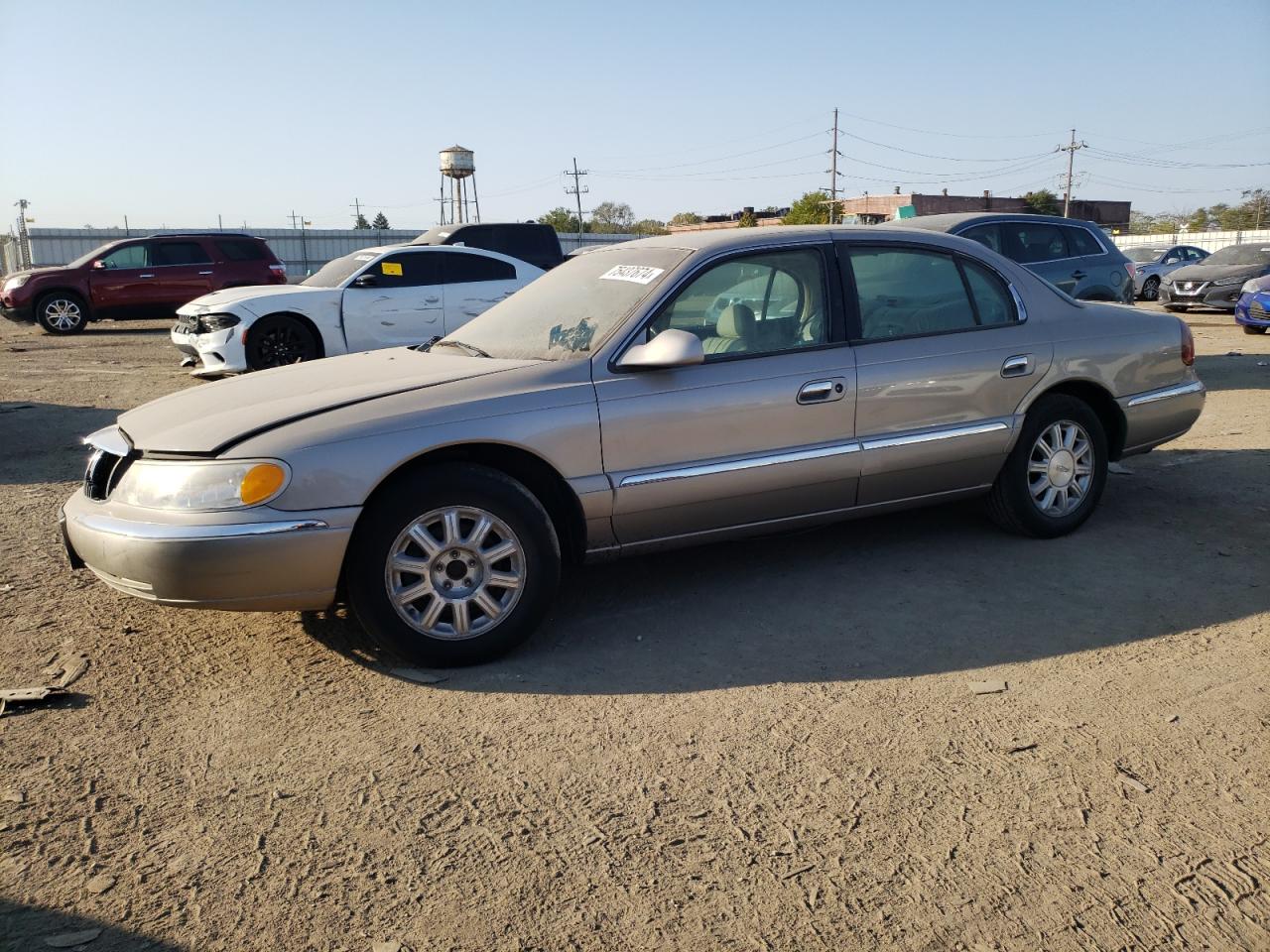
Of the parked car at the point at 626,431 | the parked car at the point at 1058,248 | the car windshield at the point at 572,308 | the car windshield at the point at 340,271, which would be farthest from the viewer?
→ the car windshield at the point at 340,271

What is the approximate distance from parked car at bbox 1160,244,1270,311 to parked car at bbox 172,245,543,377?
14589 millimetres

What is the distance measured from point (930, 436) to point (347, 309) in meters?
8.34

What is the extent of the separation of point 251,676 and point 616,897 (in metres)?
1.94

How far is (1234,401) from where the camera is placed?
965cm

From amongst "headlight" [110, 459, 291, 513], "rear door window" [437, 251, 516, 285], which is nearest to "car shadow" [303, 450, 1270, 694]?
"headlight" [110, 459, 291, 513]

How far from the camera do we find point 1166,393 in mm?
5797

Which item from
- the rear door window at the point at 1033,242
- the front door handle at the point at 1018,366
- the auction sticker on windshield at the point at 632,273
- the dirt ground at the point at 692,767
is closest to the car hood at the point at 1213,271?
the rear door window at the point at 1033,242

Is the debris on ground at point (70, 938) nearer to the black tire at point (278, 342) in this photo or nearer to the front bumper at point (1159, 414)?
the front bumper at point (1159, 414)

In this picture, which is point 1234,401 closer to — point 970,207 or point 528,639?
point 528,639

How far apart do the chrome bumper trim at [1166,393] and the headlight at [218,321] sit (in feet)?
29.3

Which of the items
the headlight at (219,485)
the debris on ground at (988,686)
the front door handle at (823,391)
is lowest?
the debris on ground at (988,686)

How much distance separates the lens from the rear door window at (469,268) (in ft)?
40.7

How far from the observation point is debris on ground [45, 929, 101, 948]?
245 centimetres

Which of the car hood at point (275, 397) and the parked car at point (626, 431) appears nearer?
the parked car at point (626, 431)
